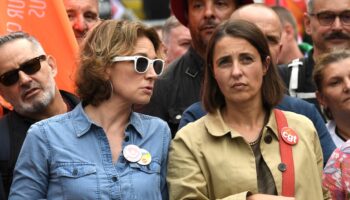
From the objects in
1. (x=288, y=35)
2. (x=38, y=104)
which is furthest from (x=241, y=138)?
(x=288, y=35)

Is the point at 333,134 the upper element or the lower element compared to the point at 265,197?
lower

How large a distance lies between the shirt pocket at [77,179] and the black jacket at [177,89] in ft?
4.85

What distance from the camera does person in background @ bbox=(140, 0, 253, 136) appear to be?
6996 millimetres

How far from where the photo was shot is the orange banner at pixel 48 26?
7.22 meters

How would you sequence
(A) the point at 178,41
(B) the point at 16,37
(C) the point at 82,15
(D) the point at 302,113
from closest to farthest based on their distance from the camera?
(D) the point at 302,113, (B) the point at 16,37, (C) the point at 82,15, (A) the point at 178,41

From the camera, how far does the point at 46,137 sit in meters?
5.54

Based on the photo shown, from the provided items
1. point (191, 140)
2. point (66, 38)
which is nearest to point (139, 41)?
point (191, 140)

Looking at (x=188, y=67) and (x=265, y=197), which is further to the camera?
(x=188, y=67)

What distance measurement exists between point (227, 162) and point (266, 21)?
2.02 m

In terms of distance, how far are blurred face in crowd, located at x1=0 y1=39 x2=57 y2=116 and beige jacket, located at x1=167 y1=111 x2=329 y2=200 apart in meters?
1.18

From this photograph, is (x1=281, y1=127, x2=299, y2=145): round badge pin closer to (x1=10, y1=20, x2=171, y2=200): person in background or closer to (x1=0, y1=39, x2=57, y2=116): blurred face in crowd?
(x1=10, y1=20, x2=171, y2=200): person in background

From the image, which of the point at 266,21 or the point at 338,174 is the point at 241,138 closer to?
the point at 338,174

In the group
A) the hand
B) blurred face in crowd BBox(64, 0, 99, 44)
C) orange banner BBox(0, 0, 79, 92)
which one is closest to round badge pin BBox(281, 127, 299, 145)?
the hand

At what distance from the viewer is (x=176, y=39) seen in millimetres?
10047
